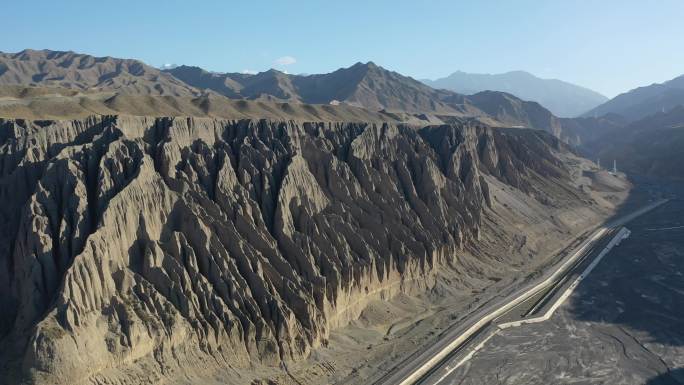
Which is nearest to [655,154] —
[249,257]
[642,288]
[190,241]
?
[642,288]

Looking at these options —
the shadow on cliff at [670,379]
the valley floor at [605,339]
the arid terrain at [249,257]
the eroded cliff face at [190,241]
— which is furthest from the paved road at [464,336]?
the shadow on cliff at [670,379]

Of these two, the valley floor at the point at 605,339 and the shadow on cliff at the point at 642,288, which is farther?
the shadow on cliff at the point at 642,288

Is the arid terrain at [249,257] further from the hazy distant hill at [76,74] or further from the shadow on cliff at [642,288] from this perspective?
the hazy distant hill at [76,74]

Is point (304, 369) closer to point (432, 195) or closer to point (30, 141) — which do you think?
point (30, 141)

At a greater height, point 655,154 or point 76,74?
point 76,74

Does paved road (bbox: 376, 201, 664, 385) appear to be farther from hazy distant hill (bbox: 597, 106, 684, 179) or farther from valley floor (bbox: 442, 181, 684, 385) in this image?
hazy distant hill (bbox: 597, 106, 684, 179)

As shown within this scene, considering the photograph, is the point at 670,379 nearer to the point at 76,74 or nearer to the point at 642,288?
the point at 642,288

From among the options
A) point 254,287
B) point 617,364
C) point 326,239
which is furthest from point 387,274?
point 617,364
